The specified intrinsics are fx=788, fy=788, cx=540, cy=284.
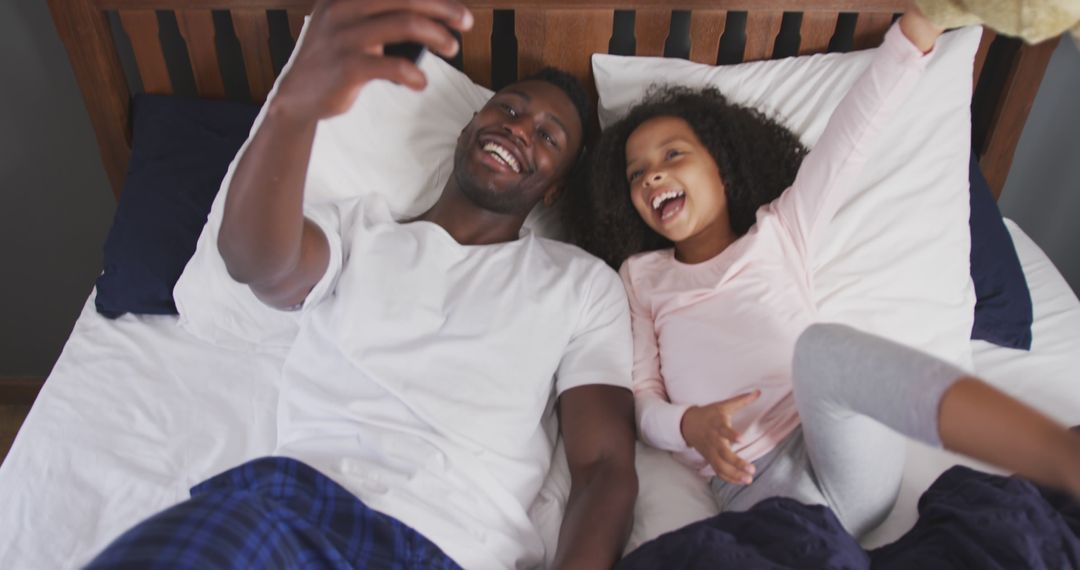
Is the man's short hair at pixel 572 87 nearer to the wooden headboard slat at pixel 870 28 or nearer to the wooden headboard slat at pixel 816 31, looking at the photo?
the wooden headboard slat at pixel 816 31

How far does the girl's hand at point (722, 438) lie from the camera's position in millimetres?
1078

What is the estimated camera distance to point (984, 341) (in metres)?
1.53

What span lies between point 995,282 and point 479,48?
1.14 m

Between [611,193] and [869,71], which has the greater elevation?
[869,71]

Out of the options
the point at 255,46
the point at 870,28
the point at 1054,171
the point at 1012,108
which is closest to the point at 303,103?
the point at 255,46

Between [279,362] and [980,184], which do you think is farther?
[980,184]

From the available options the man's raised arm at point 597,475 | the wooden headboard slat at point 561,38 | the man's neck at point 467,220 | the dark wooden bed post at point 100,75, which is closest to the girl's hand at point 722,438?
the man's raised arm at point 597,475

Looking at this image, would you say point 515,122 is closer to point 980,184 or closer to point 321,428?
point 321,428

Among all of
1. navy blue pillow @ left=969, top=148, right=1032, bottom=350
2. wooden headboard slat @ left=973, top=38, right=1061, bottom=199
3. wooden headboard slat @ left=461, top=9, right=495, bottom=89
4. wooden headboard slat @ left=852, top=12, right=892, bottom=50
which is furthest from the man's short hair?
wooden headboard slat @ left=973, top=38, right=1061, bottom=199

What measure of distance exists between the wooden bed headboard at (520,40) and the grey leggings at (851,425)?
2.79ft

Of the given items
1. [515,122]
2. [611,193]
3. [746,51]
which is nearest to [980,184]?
[746,51]

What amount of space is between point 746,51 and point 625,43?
0.26m

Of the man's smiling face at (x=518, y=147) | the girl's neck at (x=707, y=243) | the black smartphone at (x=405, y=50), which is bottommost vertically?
the girl's neck at (x=707, y=243)

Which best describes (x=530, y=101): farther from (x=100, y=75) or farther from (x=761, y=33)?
(x=100, y=75)
